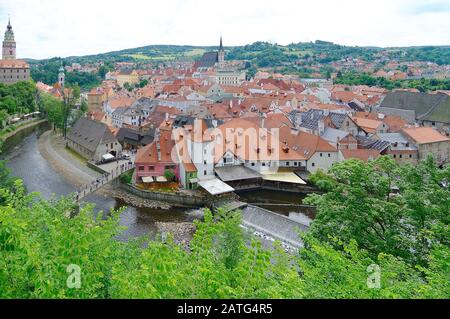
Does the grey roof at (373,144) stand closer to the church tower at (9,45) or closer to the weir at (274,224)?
the weir at (274,224)

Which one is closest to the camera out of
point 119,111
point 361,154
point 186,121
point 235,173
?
point 235,173

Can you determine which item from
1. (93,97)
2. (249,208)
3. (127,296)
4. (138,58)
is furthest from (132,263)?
(138,58)

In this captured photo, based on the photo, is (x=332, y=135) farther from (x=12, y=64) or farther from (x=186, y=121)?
(x=12, y=64)

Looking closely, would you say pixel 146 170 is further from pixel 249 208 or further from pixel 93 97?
pixel 93 97

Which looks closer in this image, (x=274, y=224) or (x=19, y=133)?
(x=274, y=224)

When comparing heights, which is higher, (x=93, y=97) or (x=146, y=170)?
(x=93, y=97)

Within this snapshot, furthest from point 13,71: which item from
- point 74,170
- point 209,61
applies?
point 74,170

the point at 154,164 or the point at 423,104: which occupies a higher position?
the point at 423,104

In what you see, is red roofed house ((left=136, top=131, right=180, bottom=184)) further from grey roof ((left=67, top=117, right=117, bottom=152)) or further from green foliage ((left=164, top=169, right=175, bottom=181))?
grey roof ((left=67, top=117, right=117, bottom=152))
